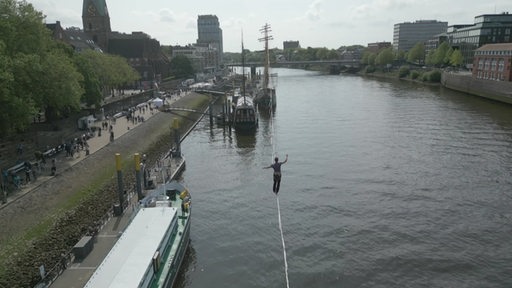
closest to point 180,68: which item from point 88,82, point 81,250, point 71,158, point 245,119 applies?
point 245,119

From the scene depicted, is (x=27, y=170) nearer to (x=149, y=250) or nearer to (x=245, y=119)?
(x=149, y=250)

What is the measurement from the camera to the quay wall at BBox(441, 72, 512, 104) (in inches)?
3589

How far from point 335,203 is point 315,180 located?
20.0 feet

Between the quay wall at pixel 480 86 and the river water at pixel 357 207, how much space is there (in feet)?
94.5

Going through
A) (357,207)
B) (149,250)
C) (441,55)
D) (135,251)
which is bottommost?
(357,207)

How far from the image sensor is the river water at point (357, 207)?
84.1 ft

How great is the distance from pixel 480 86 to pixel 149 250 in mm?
104870

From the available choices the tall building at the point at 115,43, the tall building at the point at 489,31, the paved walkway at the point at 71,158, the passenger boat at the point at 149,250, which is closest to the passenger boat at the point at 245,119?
the paved walkway at the point at 71,158

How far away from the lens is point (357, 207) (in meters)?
34.8

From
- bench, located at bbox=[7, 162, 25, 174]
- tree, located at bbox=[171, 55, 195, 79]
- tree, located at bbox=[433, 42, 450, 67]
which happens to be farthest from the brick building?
bench, located at bbox=[7, 162, 25, 174]

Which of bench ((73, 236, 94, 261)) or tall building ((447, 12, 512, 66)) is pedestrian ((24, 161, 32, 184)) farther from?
tall building ((447, 12, 512, 66))

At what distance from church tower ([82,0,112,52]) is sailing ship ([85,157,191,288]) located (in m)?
118

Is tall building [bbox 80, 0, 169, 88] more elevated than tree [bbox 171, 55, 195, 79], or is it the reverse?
tall building [bbox 80, 0, 169, 88]

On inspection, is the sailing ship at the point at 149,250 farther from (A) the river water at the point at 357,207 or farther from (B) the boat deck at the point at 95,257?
(A) the river water at the point at 357,207
